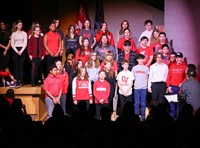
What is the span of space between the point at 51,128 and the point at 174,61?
4.88 metres

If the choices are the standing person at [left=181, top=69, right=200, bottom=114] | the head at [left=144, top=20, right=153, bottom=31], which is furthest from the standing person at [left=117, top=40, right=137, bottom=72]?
the standing person at [left=181, top=69, right=200, bottom=114]

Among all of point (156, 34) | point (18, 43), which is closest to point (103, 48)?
point (156, 34)

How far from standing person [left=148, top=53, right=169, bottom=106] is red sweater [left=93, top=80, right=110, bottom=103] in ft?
2.94

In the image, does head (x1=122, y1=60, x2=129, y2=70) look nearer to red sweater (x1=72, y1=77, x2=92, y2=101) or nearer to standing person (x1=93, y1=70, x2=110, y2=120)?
standing person (x1=93, y1=70, x2=110, y2=120)

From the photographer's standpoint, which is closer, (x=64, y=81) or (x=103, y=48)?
(x=64, y=81)

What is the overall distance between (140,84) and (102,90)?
82 centimetres

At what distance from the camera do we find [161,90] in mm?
9680

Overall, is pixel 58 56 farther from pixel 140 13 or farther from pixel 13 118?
pixel 13 118

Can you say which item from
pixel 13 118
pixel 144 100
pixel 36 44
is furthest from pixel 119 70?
pixel 13 118

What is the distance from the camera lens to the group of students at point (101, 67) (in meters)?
9.59

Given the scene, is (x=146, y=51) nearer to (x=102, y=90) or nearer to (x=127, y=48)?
(x=127, y=48)

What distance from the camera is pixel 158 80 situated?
9680 mm

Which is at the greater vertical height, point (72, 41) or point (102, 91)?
point (72, 41)

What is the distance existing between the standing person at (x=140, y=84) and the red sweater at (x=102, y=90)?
2.10 ft
